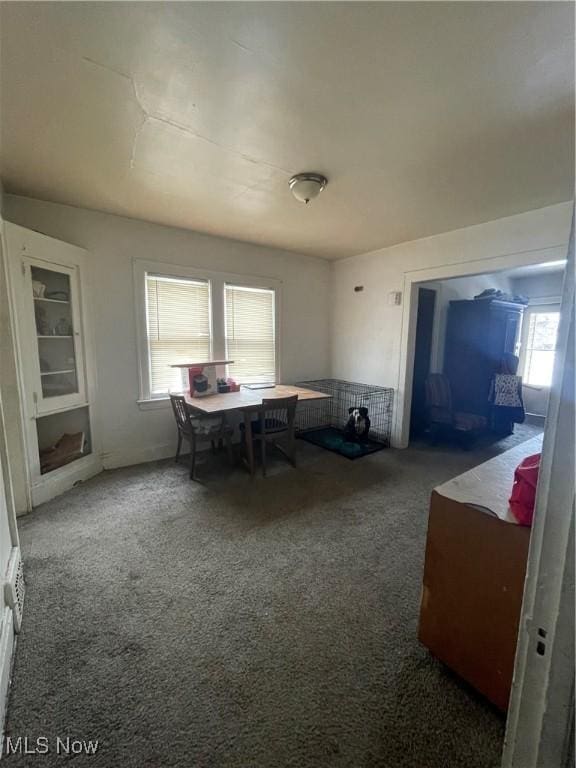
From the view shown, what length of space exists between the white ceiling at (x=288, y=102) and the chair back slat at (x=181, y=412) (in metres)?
1.75

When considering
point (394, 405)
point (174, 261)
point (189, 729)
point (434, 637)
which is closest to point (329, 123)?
point (174, 261)

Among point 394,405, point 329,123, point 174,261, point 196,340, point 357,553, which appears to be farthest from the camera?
point 394,405

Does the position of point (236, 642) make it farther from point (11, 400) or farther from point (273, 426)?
point (11, 400)

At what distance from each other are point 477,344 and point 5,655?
5.31 metres

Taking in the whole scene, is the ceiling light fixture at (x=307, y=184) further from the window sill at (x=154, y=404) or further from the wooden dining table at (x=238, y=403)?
the window sill at (x=154, y=404)

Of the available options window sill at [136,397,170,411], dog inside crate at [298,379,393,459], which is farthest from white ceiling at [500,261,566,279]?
window sill at [136,397,170,411]

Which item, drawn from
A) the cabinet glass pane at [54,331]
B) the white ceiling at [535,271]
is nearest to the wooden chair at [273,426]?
the cabinet glass pane at [54,331]

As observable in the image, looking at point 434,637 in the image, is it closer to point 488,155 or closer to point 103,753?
point 103,753

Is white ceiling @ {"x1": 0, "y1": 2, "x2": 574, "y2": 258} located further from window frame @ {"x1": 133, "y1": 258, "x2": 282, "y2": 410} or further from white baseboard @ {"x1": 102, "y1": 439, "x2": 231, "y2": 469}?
white baseboard @ {"x1": 102, "y1": 439, "x2": 231, "y2": 469}

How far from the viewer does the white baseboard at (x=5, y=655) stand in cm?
117

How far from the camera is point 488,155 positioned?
1988 mm

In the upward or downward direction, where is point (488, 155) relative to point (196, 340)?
upward

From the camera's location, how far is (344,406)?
15.3ft

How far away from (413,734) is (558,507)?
3.79 feet
